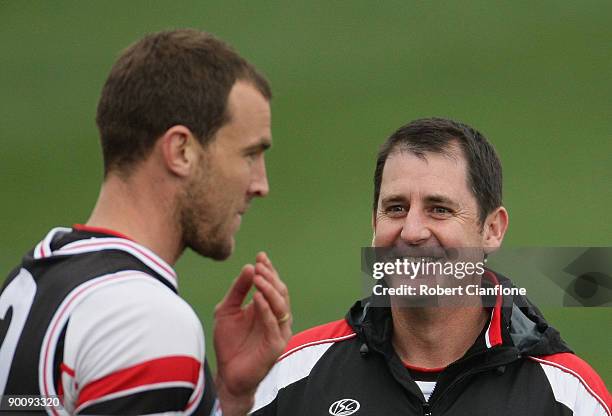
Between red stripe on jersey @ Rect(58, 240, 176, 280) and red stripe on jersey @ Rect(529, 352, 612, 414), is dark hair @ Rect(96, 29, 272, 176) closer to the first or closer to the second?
red stripe on jersey @ Rect(58, 240, 176, 280)

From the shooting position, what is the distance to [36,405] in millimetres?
1939

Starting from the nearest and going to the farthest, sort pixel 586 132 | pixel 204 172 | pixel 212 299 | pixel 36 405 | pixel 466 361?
pixel 36 405, pixel 204 172, pixel 466 361, pixel 212 299, pixel 586 132

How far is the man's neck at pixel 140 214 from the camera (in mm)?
2105

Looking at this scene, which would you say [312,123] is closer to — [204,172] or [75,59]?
[75,59]

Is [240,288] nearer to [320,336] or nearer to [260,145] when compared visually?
[260,145]

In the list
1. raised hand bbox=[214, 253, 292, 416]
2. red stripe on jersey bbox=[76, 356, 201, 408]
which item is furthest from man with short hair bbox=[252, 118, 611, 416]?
red stripe on jersey bbox=[76, 356, 201, 408]

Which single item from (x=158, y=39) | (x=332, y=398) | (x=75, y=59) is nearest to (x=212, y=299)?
(x=75, y=59)

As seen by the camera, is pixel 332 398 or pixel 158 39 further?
pixel 332 398

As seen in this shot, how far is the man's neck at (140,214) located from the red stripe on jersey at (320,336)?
2.76ft

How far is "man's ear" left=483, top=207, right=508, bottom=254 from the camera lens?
3037 mm

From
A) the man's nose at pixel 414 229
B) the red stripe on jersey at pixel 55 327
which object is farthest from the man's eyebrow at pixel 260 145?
the man's nose at pixel 414 229

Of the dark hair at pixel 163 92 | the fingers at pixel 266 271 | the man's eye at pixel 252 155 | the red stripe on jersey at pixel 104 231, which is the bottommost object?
the fingers at pixel 266 271

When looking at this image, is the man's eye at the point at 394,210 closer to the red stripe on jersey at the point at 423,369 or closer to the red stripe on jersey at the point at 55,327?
the red stripe on jersey at the point at 423,369

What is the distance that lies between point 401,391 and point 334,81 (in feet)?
16.1
